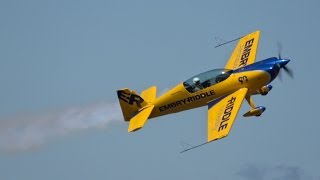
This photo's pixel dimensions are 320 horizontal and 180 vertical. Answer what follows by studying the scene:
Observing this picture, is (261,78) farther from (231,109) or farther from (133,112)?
(133,112)

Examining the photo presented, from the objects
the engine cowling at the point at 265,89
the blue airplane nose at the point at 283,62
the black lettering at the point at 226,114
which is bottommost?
the black lettering at the point at 226,114

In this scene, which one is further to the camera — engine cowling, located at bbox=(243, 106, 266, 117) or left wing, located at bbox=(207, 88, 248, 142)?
engine cowling, located at bbox=(243, 106, 266, 117)

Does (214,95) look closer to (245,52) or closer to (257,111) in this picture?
(257,111)

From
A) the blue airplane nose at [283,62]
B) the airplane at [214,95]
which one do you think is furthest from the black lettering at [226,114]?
the blue airplane nose at [283,62]

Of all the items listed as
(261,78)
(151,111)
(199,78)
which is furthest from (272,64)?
(151,111)

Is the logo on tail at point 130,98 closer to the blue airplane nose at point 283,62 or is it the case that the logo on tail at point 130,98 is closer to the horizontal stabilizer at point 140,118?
the horizontal stabilizer at point 140,118

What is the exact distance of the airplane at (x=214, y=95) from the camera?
44781mm

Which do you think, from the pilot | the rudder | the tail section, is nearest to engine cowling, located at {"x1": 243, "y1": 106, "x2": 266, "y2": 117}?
the pilot

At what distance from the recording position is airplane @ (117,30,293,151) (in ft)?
147

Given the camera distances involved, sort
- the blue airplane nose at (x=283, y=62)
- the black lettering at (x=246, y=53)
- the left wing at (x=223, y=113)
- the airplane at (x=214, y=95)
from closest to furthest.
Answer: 1. the left wing at (x=223, y=113)
2. the airplane at (x=214, y=95)
3. the blue airplane nose at (x=283, y=62)
4. the black lettering at (x=246, y=53)

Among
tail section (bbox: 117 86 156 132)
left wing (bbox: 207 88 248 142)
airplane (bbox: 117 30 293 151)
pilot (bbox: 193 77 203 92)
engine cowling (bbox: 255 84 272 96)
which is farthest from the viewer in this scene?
tail section (bbox: 117 86 156 132)

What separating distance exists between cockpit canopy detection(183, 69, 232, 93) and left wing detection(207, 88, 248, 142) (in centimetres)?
102

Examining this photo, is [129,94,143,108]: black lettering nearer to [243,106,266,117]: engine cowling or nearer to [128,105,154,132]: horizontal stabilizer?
[128,105,154,132]: horizontal stabilizer

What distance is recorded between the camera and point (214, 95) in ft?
150
